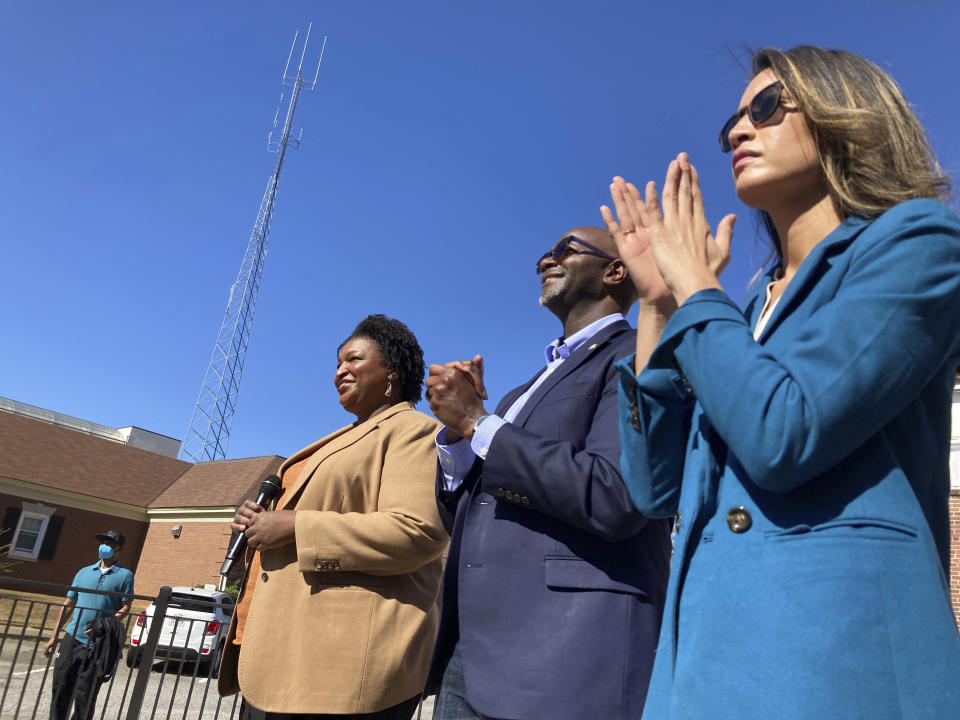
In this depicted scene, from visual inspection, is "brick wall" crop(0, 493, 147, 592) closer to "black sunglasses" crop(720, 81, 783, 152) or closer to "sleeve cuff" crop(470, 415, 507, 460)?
"sleeve cuff" crop(470, 415, 507, 460)

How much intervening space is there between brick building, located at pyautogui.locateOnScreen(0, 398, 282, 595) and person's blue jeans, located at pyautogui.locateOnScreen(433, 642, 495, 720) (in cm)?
2954

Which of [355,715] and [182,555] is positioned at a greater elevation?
[182,555]

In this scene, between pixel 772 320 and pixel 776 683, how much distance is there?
0.65 m

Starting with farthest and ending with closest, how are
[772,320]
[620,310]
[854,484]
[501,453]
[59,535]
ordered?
1. [59,535]
2. [620,310]
3. [501,453]
4. [772,320]
5. [854,484]

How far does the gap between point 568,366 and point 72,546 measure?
34.3 m

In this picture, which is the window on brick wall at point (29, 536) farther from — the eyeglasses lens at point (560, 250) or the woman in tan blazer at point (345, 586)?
the eyeglasses lens at point (560, 250)

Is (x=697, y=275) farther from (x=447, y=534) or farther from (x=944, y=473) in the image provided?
(x=447, y=534)

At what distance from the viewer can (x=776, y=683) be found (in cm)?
108

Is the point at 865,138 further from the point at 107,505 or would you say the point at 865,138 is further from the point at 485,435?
the point at 107,505

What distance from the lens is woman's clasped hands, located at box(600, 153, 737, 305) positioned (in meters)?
1.45

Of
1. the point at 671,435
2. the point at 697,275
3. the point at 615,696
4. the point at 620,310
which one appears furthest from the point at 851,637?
the point at 620,310

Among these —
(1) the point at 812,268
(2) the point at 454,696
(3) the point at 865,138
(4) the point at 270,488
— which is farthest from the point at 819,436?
(4) the point at 270,488

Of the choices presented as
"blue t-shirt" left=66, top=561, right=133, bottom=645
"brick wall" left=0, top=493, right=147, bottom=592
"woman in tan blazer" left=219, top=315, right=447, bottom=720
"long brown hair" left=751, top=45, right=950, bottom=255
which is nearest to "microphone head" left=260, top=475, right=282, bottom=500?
"woman in tan blazer" left=219, top=315, right=447, bottom=720

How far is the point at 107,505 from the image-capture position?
108 feet
